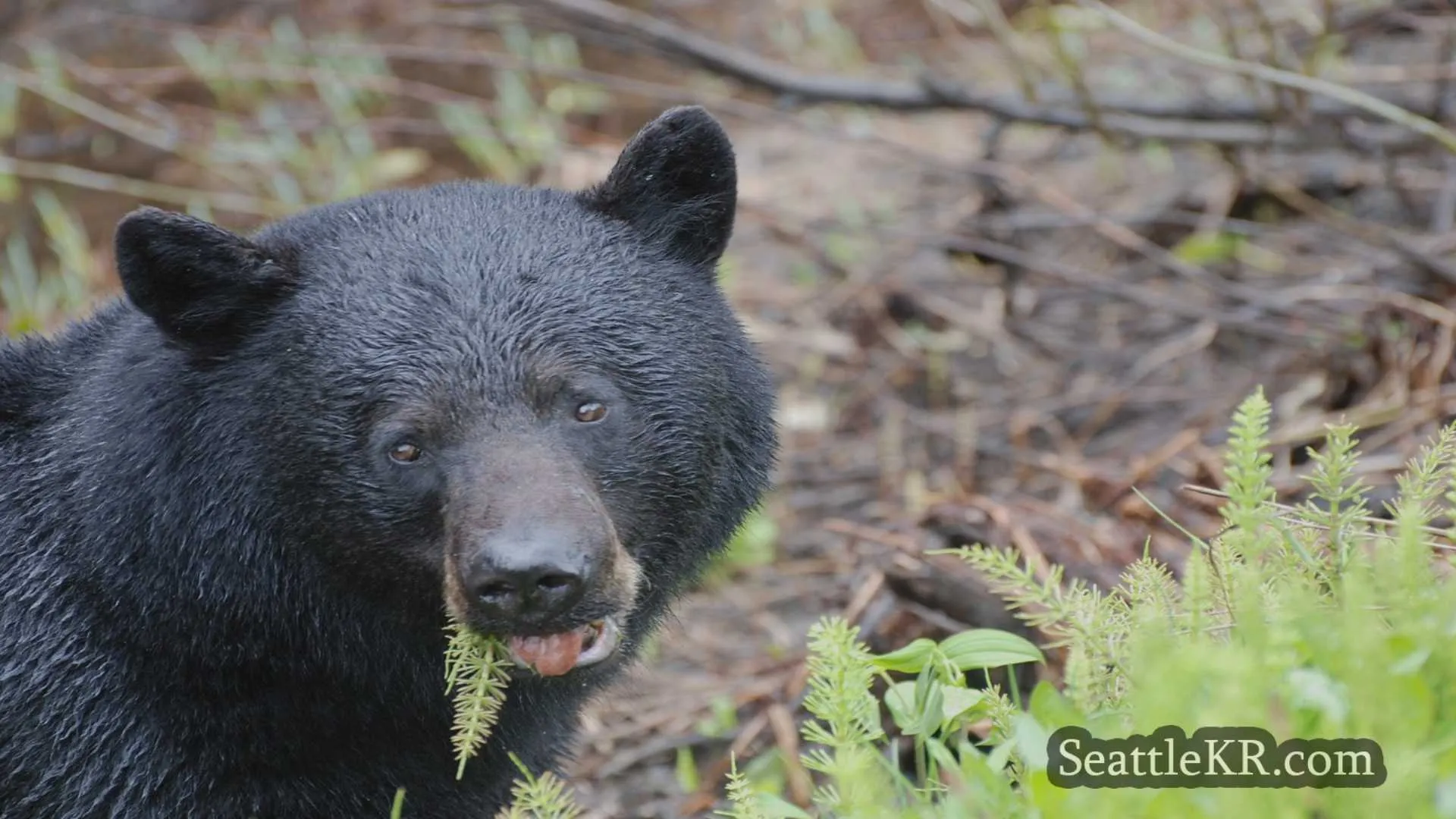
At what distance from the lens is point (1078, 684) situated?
7.95ft

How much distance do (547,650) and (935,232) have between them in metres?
4.59

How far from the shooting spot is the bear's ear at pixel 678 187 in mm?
3713

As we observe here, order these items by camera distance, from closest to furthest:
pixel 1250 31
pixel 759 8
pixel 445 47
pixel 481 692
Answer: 1. pixel 481 692
2. pixel 1250 31
3. pixel 445 47
4. pixel 759 8

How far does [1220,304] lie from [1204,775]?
529 centimetres

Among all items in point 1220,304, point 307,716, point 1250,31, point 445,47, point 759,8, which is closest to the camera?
point 307,716

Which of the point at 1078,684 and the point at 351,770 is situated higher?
the point at 1078,684

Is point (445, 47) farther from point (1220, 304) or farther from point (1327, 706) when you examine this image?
point (1327, 706)

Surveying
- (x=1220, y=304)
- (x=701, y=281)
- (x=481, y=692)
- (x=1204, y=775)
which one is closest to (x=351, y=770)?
(x=481, y=692)

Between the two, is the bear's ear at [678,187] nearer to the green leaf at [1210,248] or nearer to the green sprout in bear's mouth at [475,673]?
the green sprout in bear's mouth at [475,673]

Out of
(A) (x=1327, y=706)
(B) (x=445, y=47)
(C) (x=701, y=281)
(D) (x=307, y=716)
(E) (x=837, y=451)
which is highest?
(B) (x=445, y=47)

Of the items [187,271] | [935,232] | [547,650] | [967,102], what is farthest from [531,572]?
[935,232]

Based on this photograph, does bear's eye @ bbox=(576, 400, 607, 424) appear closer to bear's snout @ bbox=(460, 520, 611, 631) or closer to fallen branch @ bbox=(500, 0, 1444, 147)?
bear's snout @ bbox=(460, 520, 611, 631)

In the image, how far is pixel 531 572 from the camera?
2871 millimetres

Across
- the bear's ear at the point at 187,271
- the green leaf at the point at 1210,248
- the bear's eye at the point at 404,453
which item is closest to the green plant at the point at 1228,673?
the bear's eye at the point at 404,453
